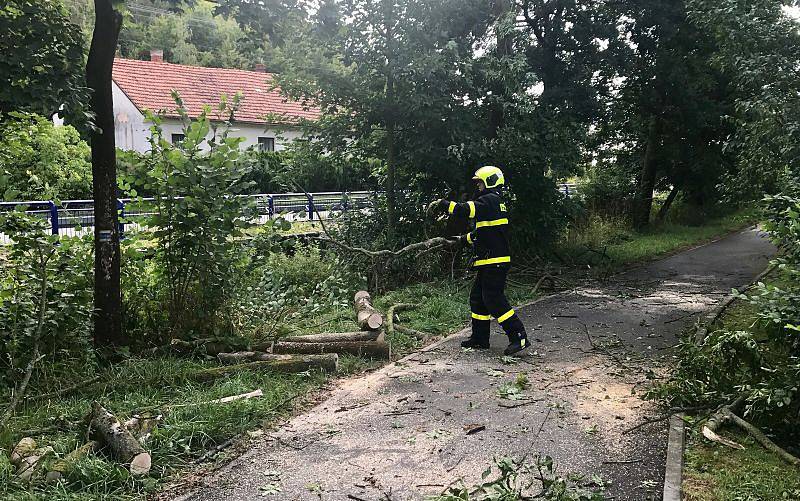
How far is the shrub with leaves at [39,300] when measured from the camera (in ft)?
20.3

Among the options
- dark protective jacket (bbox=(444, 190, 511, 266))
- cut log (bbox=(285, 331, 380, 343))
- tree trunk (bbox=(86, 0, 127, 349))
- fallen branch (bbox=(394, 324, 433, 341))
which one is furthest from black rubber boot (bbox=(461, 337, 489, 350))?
tree trunk (bbox=(86, 0, 127, 349))

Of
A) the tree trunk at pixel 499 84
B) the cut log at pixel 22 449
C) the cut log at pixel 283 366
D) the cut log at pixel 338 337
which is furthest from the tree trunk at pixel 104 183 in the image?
the tree trunk at pixel 499 84

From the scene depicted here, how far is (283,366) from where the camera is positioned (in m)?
6.76

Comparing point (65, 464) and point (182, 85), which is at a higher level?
point (182, 85)

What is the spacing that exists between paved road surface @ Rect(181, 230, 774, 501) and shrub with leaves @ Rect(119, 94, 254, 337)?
200cm

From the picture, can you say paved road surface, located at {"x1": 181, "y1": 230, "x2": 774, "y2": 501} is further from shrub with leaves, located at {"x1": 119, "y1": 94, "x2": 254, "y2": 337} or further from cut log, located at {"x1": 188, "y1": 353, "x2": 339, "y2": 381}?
shrub with leaves, located at {"x1": 119, "y1": 94, "x2": 254, "y2": 337}

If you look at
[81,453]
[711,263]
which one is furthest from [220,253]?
[711,263]

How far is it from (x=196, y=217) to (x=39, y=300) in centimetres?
173

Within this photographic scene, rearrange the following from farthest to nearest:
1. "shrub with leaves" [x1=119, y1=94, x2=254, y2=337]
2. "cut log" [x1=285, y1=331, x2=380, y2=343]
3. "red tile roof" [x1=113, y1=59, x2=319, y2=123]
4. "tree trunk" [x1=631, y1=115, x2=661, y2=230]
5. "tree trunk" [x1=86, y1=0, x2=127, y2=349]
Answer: "red tile roof" [x1=113, y1=59, x2=319, y2=123] → "tree trunk" [x1=631, y1=115, x2=661, y2=230] → "cut log" [x1=285, y1=331, x2=380, y2=343] → "shrub with leaves" [x1=119, y1=94, x2=254, y2=337] → "tree trunk" [x1=86, y1=0, x2=127, y2=349]

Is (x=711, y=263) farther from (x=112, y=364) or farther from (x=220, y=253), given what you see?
(x=112, y=364)

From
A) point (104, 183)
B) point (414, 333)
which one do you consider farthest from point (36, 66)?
point (414, 333)

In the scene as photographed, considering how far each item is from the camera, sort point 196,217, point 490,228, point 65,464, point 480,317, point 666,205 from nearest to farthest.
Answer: point 65,464
point 196,217
point 490,228
point 480,317
point 666,205

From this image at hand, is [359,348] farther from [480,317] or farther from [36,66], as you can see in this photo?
[36,66]

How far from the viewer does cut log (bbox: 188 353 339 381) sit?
254 inches
